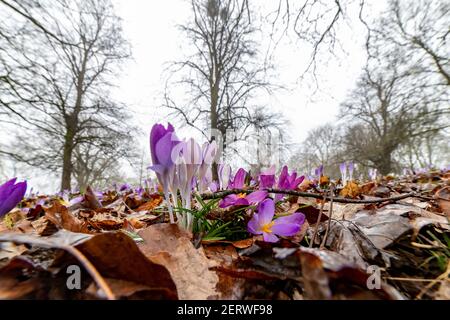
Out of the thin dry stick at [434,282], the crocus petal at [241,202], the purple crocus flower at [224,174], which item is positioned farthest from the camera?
the purple crocus flower at [224,174]

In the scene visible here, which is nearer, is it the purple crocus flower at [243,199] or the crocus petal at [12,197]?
the crocus petal at [12,197]

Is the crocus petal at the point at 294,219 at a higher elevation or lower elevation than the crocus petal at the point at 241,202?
lower

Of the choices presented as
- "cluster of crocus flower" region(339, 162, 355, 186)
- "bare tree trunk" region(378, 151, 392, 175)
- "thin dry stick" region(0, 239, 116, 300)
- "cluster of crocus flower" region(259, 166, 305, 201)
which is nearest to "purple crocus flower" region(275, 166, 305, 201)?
"cluster of crocus flower" region(259, 166, 305, 201)

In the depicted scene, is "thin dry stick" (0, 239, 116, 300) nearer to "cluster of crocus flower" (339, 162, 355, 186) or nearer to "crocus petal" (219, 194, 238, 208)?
"crocus petal" (219, 194, 238, 208)

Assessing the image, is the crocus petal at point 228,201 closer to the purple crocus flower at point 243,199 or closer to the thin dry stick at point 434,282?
the purple crocus flower at point 243,199

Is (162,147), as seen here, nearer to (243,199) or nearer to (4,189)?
(243,199)

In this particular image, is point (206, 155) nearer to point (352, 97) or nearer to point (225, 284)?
point (225, 284)

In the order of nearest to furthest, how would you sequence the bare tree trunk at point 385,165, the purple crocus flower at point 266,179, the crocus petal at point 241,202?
1. the crocus petal at point 241,202
2. the purple crocus flower at point 266,179
3. the bare tree trunk at point 385,165

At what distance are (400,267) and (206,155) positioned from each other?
0.65 metres

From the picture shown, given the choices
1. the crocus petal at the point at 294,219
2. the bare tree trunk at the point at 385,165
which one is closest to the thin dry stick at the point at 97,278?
the crocus petal at the point at 294,219

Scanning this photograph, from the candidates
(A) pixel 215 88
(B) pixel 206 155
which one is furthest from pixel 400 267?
(A) pixel 215 88

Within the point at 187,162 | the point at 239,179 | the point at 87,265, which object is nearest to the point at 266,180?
the point at 239,179

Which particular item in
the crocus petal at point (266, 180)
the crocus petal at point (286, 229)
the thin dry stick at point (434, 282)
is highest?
the crocus petal at point (266, 180)
